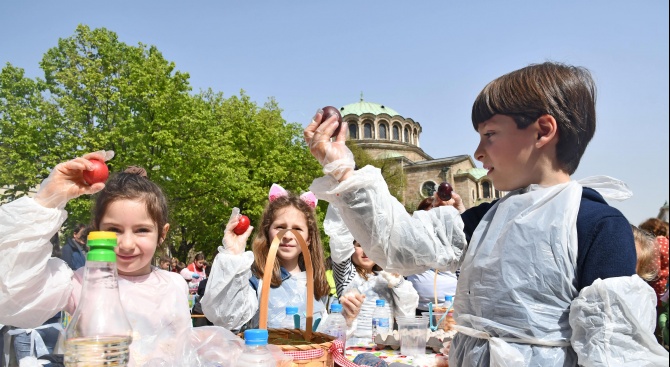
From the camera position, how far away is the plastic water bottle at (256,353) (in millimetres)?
1329

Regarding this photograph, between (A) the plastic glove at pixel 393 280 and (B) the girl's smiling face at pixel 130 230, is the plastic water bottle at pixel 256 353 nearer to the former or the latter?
(B) the girl's smiling face at pixel 130 230

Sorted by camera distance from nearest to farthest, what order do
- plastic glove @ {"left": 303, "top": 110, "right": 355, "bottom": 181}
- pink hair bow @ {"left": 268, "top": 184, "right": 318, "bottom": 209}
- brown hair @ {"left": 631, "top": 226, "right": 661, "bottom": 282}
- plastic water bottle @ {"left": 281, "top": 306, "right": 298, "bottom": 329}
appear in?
plastic glove @ {"left": 303, "top": 110, "right": 355, "bottom": 181}
plastic water bottle @ {"left": 281, "top": 306, "right": 298, "bottom": 329}
pink hair bow @ {"left": 268, "top": 184, "right": 318, "bottom": 209}
brown hair @ {"left": 631, "top": 226, "right": 661, "bottom": 282}

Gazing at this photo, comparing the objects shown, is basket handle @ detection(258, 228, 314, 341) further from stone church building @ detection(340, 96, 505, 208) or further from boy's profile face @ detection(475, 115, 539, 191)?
stone church building @ detection(340, 96, 505, 208)

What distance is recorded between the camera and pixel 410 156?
54.6 m

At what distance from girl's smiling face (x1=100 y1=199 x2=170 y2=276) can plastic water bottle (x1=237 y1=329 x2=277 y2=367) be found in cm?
81

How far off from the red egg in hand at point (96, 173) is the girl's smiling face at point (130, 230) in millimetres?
654

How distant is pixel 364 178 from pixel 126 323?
790mm

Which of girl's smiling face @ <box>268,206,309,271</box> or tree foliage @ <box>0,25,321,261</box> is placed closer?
girl's smiling face @ <box>268,206,309,271</box>

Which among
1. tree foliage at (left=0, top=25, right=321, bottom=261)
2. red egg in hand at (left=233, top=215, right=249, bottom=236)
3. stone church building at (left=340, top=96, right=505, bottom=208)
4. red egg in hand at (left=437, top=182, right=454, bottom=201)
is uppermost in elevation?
stone church building at (left=340, top=96, right=505, bottom=208)

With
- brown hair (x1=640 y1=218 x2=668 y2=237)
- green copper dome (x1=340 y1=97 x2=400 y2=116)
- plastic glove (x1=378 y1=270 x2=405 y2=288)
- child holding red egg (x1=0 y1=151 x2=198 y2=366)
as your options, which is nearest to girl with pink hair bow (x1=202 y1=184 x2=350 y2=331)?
plastic glove (x1=378 y1=270 x2=405 y2=288)

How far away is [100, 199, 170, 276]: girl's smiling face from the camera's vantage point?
1.97 m

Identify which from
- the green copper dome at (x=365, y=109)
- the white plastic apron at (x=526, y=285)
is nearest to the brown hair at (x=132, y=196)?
the white plastic apron at (x=526, y=285)

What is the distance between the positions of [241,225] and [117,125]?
14.6 meters

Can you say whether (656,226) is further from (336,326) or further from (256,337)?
(256,337)
